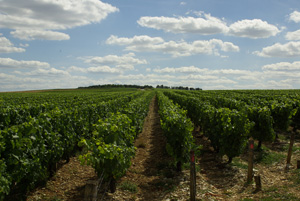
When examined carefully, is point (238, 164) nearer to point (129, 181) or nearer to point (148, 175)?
point (148, 175)

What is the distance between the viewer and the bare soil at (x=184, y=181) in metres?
7.19

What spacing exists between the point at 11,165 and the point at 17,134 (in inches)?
31.3

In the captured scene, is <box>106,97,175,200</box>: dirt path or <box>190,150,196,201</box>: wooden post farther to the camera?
<box>106,97,175,200</box>: dirt path

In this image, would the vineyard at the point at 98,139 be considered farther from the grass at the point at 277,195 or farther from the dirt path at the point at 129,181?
the grass at the point at 277,195

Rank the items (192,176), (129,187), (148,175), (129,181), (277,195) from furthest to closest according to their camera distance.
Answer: (148,175), (129,181), (129,187), (277,195), (192,176)

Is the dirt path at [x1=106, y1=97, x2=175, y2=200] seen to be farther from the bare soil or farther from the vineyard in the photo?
the vineyard

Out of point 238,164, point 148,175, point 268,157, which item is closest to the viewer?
point 148,175

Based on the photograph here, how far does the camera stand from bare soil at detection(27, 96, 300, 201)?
719 cm

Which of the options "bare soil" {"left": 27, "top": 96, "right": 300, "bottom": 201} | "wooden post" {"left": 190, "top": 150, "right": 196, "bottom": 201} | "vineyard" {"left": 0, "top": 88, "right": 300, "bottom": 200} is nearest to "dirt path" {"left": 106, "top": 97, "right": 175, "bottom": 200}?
"bare soil" {"left": 27, "top": 96, "right": 300, "bottom": 201}

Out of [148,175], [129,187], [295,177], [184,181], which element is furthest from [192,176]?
[295,177]

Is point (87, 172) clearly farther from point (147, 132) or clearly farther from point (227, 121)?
point (147, 132)

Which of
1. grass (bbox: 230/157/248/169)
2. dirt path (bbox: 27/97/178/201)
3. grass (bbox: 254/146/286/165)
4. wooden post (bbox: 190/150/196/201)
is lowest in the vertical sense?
dirt path (bbox: 27/97/178/201)

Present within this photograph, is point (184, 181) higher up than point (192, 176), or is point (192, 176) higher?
point (192, 176)

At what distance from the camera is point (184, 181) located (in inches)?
328
